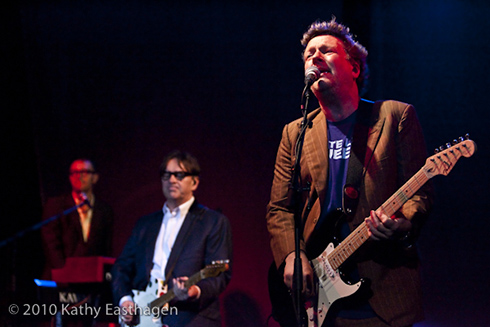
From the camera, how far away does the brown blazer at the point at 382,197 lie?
2230 millimetres

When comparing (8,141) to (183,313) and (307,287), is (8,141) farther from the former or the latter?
(307,287)

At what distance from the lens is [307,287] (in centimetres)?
→ 243

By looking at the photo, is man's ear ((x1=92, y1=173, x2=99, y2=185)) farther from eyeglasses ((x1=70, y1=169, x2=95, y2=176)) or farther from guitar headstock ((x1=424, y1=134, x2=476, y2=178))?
guitar headstock ((x1=424, y1=134, x2=476, y2=178))

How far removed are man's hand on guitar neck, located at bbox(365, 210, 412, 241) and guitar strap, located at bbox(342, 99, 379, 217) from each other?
0.19 metres

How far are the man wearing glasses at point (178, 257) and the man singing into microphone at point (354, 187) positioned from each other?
1.16 meters

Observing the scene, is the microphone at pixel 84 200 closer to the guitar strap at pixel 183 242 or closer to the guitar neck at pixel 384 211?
the guitar strap at pixel 183 242

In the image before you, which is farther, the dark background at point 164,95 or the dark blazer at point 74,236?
the dark blazer at point 74,236

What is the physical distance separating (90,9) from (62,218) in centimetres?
235

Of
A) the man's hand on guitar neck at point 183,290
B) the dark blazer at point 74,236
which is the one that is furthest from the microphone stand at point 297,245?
the dark blazer at point 74,236

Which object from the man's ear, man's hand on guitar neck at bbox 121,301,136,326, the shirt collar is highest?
the man's ear

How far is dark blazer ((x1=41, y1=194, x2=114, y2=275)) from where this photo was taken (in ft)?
16.1

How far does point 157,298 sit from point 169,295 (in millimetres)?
132

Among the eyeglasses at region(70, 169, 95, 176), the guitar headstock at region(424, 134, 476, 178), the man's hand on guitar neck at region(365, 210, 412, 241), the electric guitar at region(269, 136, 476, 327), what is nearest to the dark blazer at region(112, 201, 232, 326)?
the electric guitar at region(269, 136, 476, 327)

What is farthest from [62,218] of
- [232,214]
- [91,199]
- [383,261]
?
[383,261]
